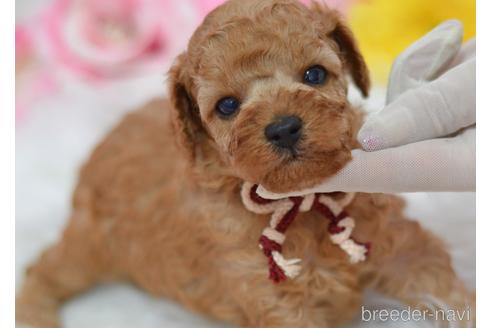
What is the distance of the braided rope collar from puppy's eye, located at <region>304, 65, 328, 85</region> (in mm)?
345

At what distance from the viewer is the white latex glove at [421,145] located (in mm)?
1805

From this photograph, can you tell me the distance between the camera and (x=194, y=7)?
389 cm

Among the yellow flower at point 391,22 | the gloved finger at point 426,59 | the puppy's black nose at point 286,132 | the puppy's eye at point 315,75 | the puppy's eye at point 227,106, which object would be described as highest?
the yellow flower at point 391,22

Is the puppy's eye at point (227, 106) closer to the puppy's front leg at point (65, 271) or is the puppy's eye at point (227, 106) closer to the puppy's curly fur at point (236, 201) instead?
the puppy's curly fur at point (236, 201)

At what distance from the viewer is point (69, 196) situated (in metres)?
3.46

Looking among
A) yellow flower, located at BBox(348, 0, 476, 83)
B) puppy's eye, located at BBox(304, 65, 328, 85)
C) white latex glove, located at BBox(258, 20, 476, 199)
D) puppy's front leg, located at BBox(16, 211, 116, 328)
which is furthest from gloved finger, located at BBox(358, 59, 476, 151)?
puppy's front leg, located at BBox(16, 211, 116, 328)

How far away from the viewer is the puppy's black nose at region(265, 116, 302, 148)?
1717 millimetres

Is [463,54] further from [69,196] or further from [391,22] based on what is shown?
[69,196]

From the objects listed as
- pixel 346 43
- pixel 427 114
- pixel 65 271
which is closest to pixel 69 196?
pixel 65 271

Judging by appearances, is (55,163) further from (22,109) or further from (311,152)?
(311,152)

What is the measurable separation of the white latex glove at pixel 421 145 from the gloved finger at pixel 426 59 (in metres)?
0.21

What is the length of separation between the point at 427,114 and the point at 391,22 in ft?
5.78

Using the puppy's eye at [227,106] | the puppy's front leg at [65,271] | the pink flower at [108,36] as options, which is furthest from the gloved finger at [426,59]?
the pink flower at [108,36]
